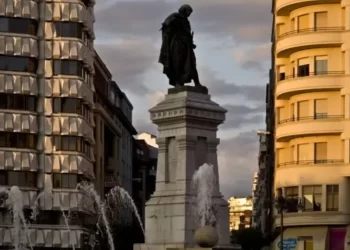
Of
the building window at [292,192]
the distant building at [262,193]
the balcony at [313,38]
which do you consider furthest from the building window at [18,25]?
the distant building at [262,193]

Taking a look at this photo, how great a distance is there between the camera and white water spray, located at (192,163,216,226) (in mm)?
33094

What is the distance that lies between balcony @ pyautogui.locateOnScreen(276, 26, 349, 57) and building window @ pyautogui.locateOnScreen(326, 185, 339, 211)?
8.42 m

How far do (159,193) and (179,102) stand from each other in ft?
9.36

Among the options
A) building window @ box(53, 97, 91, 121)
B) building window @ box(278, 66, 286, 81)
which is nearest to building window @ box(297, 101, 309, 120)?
building window @ box(278, 66, 286, 81)

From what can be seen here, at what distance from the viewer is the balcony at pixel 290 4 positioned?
6688 centimetres

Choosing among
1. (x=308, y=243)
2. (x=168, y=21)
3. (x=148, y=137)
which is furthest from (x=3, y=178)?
(x=148, y=137)

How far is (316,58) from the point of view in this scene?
6656 centimetres

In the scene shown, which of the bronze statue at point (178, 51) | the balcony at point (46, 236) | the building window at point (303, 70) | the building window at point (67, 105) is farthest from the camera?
the building window at point (67, 105)

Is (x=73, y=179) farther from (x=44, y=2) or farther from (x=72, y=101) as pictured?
(x=44, y=2)

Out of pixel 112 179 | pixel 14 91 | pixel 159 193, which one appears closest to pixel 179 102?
pixel 159 193

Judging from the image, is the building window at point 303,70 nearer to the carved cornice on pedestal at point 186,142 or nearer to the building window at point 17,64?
the building window at point 17,64

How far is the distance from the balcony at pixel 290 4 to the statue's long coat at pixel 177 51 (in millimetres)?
32769

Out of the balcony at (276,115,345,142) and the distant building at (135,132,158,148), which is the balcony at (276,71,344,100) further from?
the distant building at (135,132,158,148)

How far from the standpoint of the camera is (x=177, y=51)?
1382 inches
